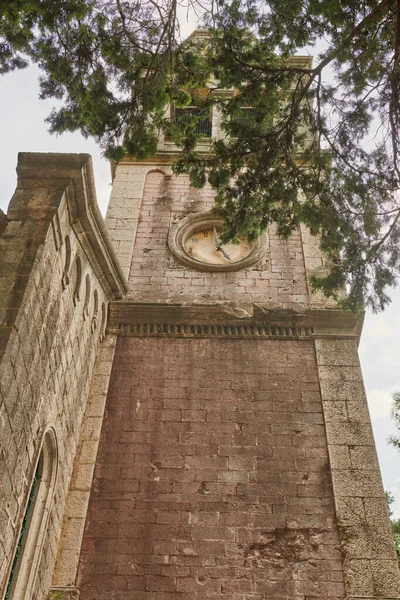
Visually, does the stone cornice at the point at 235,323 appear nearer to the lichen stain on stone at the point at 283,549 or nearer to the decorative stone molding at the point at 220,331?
the decorative stone molding at the point at 220,331

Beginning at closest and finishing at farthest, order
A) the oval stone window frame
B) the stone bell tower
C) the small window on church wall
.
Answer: the stone bell tower < the small window on church wall < the oval stone window frame

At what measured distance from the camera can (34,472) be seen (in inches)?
245

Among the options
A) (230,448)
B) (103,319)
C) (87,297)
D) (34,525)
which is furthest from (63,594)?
(103,319)

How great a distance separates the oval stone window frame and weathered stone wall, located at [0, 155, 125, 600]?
2.66 meters

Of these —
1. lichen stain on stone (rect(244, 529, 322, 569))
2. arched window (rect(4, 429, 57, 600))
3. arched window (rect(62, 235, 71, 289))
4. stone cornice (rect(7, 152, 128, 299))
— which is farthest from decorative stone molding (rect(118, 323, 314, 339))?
lichen stain on stone (rect(244, 529, 322, 569))

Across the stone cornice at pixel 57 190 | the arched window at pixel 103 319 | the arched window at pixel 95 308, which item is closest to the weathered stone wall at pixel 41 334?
the stone cornice at pixel 57 190

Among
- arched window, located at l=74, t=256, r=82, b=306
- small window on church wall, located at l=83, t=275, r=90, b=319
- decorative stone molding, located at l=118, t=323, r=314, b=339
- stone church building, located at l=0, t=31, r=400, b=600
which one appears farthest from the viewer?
decorative stone molding, located at l=118, t=323, r=314, b=339

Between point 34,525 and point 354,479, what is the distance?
12.6 feet

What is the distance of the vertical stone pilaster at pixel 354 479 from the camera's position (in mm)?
6859

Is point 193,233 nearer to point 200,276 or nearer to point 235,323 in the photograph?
point 200,276

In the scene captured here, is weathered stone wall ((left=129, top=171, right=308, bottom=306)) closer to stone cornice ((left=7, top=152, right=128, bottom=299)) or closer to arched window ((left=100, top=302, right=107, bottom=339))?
arched window ((left=100, top=302, right=107, bottom=339))

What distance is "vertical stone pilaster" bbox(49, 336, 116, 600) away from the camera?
22.7 ft

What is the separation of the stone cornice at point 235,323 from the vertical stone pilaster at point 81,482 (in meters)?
0.63

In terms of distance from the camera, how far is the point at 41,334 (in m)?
6.20
